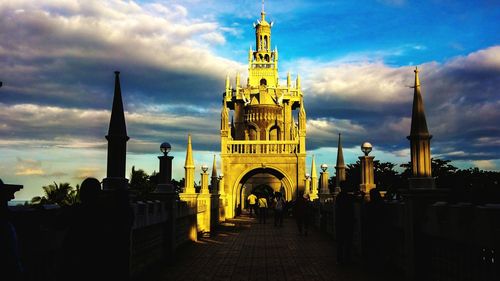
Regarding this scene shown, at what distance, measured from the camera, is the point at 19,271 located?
467 centimetres

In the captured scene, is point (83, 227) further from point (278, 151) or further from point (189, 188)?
point (278, 151)

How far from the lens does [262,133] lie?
55344 mm

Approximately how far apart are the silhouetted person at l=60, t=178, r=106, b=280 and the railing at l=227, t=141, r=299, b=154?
129ft

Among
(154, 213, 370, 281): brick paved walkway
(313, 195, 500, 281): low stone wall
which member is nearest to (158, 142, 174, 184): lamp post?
(154, 213, 370, 281): brick paved walkway

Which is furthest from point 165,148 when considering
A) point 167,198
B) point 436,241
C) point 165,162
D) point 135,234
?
point 436,241

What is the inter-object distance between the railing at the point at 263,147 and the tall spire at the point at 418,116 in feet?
111

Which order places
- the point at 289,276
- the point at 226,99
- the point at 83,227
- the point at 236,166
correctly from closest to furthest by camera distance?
the point at 83,227 → the point at 289,276 → the point at 236,166 → the point at 226,99

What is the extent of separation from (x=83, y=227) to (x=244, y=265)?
25.2 feet

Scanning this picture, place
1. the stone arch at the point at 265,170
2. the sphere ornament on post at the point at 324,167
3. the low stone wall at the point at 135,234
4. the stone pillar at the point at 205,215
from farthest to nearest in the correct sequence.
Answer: the stone arch at the point at 265,170 < the sphere ornament on post at the point at 324,167 < the stone pillar at the point at 205,215 < the low stone wall at the point at 135,234

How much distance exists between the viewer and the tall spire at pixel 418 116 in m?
10.9

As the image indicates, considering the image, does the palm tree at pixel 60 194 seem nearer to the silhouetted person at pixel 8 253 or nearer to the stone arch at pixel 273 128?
the stone arch at pixel 273 128

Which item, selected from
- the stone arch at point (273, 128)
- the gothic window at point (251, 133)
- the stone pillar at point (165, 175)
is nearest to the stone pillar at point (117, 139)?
the stone pillar at point (165, 175)

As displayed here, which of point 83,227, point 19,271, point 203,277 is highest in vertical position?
point 83,227

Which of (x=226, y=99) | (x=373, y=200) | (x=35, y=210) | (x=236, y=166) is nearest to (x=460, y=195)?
(x=373, y=200)
